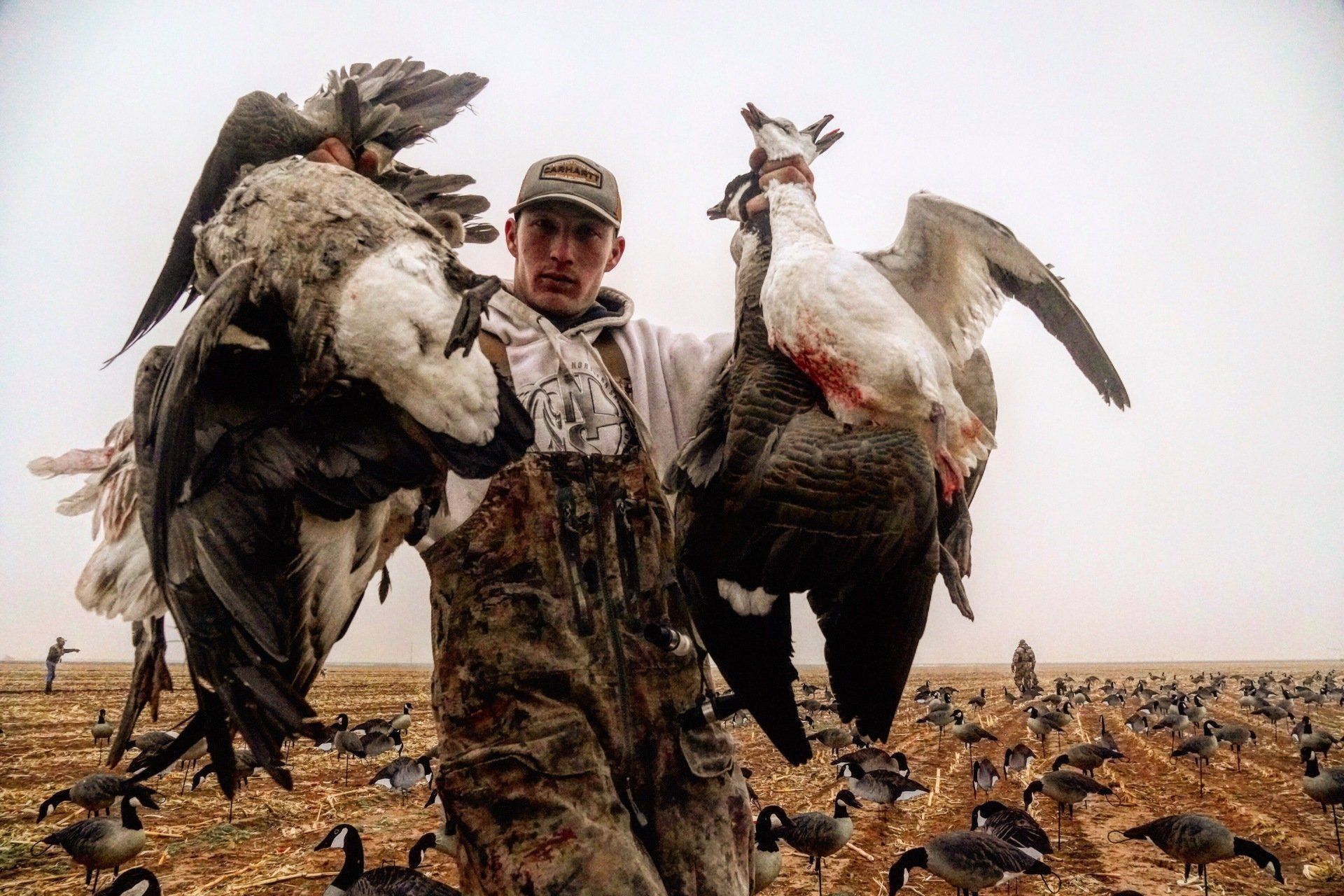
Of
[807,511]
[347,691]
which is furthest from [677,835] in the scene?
[347,691]

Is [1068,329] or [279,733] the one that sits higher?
[1068,329]

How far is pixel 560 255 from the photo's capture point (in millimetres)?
2561

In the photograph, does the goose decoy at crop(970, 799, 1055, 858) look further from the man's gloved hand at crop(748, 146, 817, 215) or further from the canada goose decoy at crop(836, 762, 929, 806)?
the man's gloved hand at crop(748, 146, 817, 215)

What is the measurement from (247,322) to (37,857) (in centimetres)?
851

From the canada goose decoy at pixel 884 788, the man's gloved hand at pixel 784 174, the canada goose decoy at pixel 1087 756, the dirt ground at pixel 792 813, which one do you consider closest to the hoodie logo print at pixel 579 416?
the man's gloved hand at pixel 784 174

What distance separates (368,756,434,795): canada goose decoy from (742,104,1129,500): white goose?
9.72 m

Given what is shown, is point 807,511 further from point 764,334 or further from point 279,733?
point 279,733

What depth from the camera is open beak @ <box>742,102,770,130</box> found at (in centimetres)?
224

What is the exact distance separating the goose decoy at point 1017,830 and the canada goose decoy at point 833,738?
4.99m

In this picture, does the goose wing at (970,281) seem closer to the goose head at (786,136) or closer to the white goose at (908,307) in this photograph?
the white goose at (908,307)

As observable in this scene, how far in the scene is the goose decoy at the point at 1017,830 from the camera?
22.9 ft

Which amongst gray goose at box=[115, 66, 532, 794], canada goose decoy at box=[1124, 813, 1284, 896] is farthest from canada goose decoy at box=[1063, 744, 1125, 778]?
gray goose at box=[115, 66, 532, 794]

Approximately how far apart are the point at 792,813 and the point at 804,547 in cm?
893

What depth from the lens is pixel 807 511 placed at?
1735 mm
